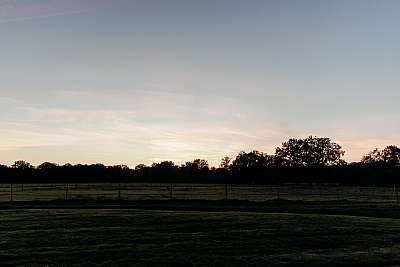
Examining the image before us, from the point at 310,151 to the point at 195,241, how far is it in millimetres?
158168

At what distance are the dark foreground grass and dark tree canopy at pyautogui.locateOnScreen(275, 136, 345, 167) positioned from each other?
14531cm

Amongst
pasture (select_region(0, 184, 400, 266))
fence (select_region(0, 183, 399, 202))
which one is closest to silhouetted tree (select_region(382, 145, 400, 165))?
fence (select_region(0, 183, 399, 202))

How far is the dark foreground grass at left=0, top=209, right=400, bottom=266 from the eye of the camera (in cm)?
1420

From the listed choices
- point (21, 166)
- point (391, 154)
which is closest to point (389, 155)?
point (391, 154)

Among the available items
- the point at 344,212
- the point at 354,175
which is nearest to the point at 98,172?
the point at 354,175

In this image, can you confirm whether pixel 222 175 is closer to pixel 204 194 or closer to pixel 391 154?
pixel 204 194

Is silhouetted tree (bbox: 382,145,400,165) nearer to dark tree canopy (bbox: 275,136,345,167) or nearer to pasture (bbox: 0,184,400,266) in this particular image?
dark tree canopy (bbox: 275,136,345,167)

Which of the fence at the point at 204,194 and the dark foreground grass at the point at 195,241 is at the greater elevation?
the fence at the point at 204,194

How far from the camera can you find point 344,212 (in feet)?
107

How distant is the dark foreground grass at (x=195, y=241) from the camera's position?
14.2 meters

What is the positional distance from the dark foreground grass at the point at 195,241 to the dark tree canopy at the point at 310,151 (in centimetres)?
14531

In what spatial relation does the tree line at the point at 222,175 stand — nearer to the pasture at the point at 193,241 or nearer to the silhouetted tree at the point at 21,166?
the silhouetted tree at the point at 21,166

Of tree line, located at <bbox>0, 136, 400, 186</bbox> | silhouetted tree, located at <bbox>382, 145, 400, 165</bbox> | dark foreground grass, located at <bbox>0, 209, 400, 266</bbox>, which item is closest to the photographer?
dark foreground grass, located at <bbox>0, 209, 400, 266</bbox>

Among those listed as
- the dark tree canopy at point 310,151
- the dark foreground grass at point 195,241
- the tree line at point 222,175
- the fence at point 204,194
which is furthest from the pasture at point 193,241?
the dark tree canopy at point 310,151
